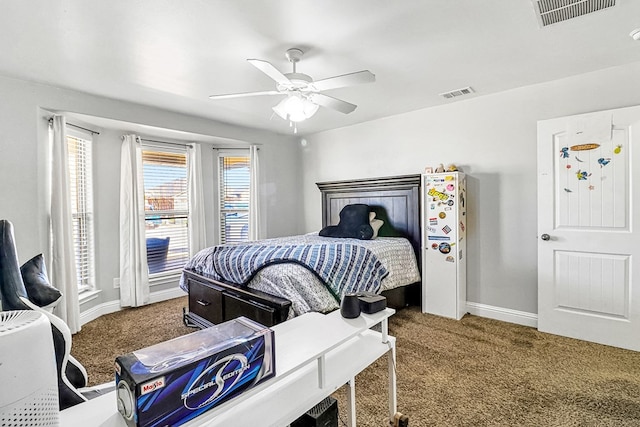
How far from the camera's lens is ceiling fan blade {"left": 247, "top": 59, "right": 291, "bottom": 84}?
1855 millimetres

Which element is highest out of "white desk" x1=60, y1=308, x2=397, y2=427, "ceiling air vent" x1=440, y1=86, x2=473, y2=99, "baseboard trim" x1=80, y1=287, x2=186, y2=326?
"ceiling air vent" x1=440, y1=86, x2=473, y2=99

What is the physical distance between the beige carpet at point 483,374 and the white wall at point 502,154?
502mm

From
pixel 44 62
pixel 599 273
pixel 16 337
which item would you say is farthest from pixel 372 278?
pixel 44 62

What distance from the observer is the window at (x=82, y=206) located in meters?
3.51

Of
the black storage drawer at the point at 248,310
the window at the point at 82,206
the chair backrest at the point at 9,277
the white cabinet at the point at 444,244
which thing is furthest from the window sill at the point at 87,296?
the white cabinet at the point at 444,244

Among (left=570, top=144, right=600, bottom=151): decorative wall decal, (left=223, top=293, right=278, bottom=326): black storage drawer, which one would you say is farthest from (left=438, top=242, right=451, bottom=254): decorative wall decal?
(left=223, top=293, right=278, bottom=326): black storage drawer

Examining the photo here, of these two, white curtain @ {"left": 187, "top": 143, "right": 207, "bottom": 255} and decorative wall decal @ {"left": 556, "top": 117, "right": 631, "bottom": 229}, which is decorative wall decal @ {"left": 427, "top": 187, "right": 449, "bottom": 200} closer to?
decorative wall decal @ {"left": 556, "top": 117, "right": 631, "bottom": 229}

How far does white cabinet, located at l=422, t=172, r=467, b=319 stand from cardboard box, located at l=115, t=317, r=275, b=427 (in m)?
2.70

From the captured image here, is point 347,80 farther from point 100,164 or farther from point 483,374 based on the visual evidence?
point 100,164

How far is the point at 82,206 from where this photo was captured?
3637 mm

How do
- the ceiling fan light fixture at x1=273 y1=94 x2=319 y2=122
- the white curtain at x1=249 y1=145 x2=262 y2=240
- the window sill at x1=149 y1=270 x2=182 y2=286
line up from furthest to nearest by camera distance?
the white curtain at x1=249 y1=145 x2=262 y2=240, the window sill at x1=149 y1=270 x2=182 y2=286, the ceiling fan light fixture at x1=273 y1=94 x2=319 y2=122

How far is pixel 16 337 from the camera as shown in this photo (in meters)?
0.62

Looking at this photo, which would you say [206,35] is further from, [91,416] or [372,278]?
[372,278]

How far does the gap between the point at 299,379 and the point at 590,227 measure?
2.87 meters
